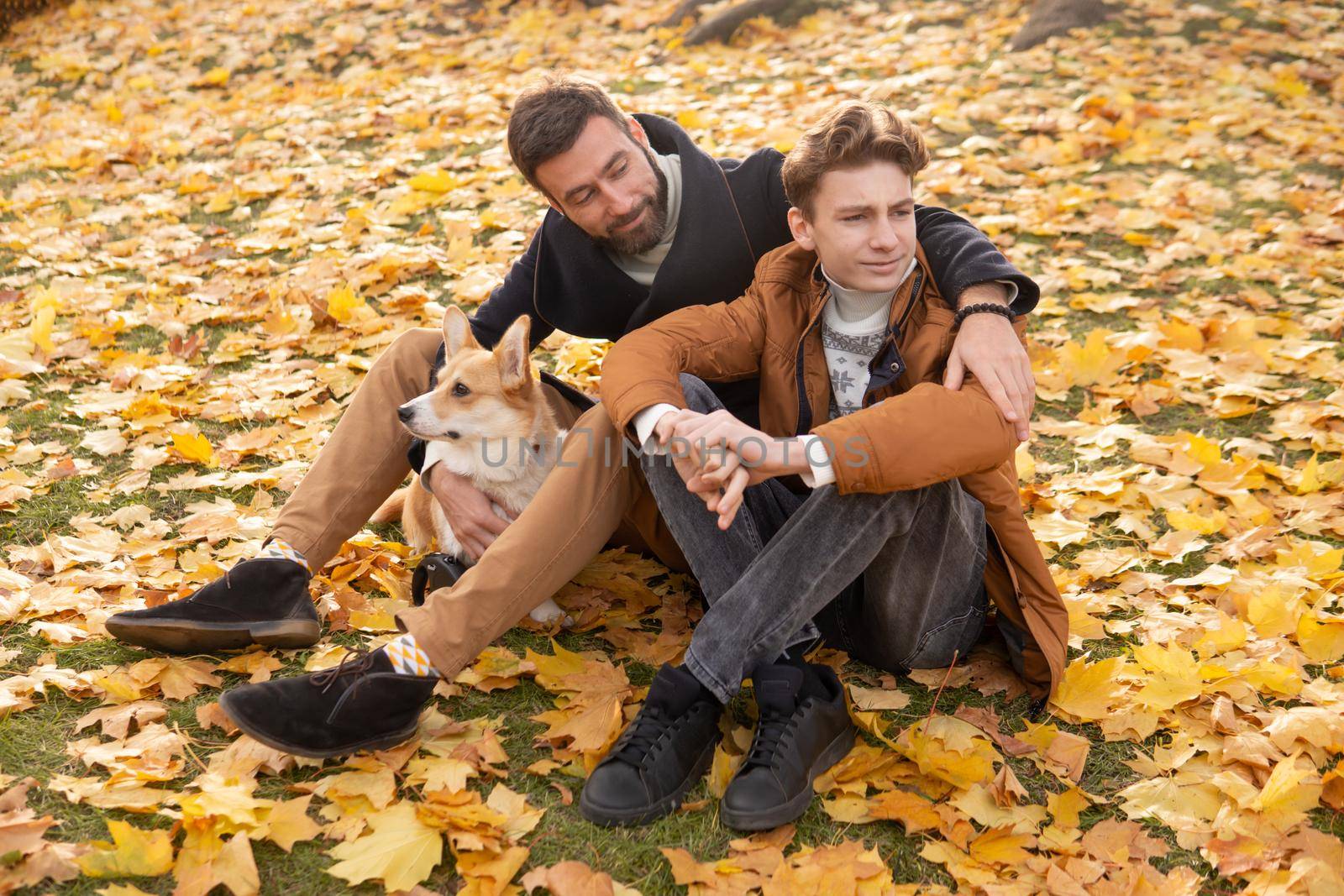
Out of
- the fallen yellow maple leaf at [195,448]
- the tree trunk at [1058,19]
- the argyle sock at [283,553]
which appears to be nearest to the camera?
the argyle sock at [283,553]

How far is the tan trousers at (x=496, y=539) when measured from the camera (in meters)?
2.43

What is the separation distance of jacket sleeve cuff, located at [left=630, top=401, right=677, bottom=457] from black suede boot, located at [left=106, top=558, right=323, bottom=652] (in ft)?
3.53

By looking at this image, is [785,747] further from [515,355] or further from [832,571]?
[515,355]

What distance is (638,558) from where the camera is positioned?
10.6ft

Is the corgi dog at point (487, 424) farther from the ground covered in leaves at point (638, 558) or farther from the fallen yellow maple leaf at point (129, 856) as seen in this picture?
the fallen yellow maple leaf at point (129, 856)

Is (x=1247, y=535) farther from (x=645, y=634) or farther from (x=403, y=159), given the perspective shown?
(x=403, y=159)

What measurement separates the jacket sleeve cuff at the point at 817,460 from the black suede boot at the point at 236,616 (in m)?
1.47

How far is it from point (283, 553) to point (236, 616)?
9.3 inches

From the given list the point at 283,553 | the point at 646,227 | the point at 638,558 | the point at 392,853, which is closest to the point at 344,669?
the point at 392,853

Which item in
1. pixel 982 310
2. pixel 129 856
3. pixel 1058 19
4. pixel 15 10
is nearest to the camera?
pixel 129 856

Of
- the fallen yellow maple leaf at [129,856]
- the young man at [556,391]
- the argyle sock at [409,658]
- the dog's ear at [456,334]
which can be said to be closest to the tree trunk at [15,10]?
the young man at [556,391]

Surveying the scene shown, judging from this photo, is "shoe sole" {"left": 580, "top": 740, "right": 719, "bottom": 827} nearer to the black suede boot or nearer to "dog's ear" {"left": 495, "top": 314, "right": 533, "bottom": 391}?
the black suede boot

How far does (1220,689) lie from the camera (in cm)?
252

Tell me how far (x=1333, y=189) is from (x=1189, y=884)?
5168 mm
